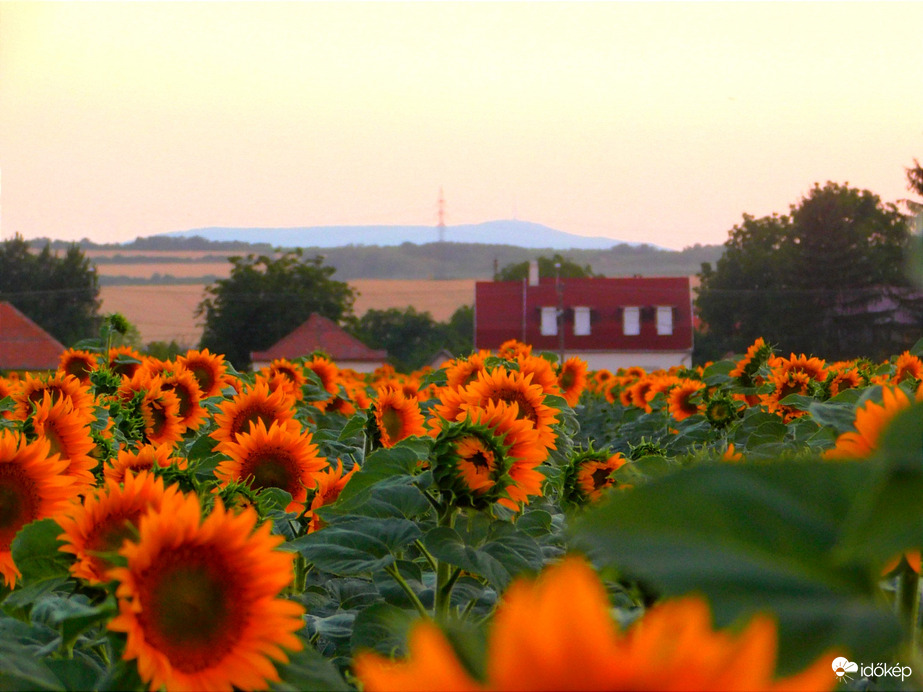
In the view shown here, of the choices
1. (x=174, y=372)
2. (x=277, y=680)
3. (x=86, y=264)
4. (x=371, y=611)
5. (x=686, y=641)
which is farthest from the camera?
(x=86, y=264)

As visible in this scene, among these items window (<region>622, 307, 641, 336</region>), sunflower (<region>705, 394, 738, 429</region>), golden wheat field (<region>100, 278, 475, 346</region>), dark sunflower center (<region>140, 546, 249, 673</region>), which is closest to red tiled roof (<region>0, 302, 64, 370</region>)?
golden wheat field (<region>100, 278, 475, 346</region>)

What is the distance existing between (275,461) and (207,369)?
2103mm

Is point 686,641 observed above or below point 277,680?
above

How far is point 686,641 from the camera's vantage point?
1.12 feet

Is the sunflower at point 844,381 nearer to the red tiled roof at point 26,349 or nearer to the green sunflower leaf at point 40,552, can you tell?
the green sunflower leaf at point 40,552

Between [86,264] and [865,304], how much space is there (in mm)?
45482

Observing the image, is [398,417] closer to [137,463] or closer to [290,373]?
[137,463]

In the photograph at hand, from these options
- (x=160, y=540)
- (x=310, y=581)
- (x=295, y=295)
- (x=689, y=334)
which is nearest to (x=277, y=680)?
(x=160, y=540)

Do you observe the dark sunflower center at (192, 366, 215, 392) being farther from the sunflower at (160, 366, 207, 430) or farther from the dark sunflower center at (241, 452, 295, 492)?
the dark sunflower center at (241, 452, 295, 492)

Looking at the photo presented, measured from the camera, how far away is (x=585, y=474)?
84.1 inches

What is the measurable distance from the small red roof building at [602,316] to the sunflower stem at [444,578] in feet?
139

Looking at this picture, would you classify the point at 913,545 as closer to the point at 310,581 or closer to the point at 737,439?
the point at 310,581

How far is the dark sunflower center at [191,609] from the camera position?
100cm

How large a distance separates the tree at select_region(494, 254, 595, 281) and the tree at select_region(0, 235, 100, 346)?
980 inches
